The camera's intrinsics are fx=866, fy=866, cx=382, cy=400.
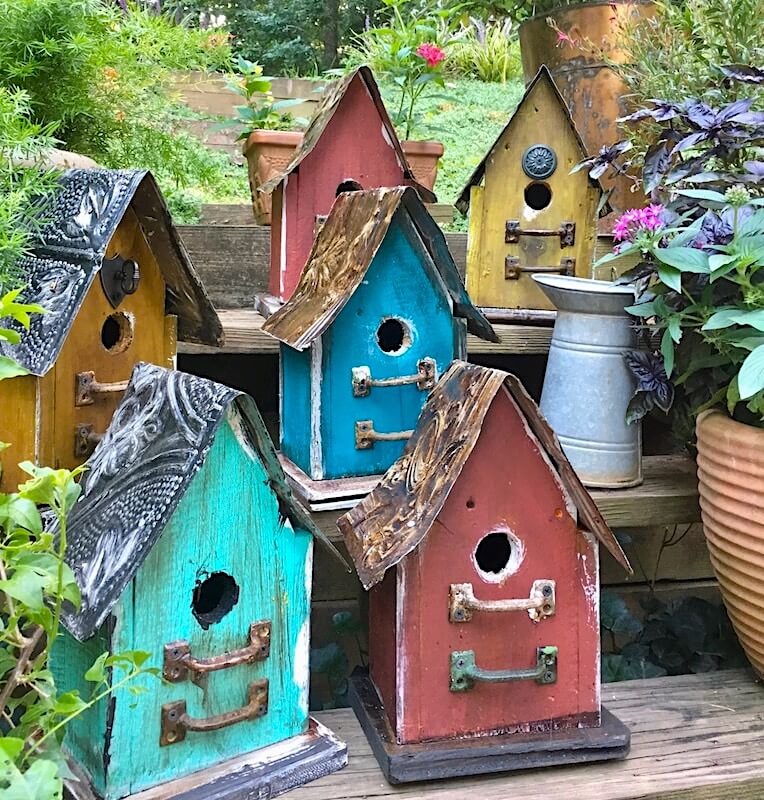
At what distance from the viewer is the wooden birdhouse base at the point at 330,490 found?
1.17 metres

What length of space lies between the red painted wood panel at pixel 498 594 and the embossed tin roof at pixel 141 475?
0.20 meters

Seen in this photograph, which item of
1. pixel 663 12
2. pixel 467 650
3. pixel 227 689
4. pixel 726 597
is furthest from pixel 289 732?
pixel 663 12

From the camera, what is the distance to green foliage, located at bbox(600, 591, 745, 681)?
1.48 meters

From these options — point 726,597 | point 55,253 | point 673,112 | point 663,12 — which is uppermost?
point 663,12

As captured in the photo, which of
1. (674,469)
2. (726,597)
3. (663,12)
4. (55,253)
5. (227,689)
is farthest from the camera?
(663,12)

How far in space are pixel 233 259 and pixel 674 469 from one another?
92 cm

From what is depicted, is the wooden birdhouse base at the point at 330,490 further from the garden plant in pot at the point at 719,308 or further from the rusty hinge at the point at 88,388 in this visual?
the garden plant in pot at the point at 719,308

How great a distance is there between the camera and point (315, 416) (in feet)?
3.98

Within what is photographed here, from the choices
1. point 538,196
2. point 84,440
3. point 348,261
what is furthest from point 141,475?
point 538,196

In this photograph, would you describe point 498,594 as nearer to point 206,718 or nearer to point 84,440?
point 206,718

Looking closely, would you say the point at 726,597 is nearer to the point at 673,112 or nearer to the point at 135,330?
the point at 673,112

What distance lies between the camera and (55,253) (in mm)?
1049

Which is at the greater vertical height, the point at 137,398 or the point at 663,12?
the point at 663,12

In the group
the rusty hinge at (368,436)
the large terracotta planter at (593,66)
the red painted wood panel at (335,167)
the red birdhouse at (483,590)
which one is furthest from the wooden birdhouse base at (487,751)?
the large terracotta planter at (593,66)
